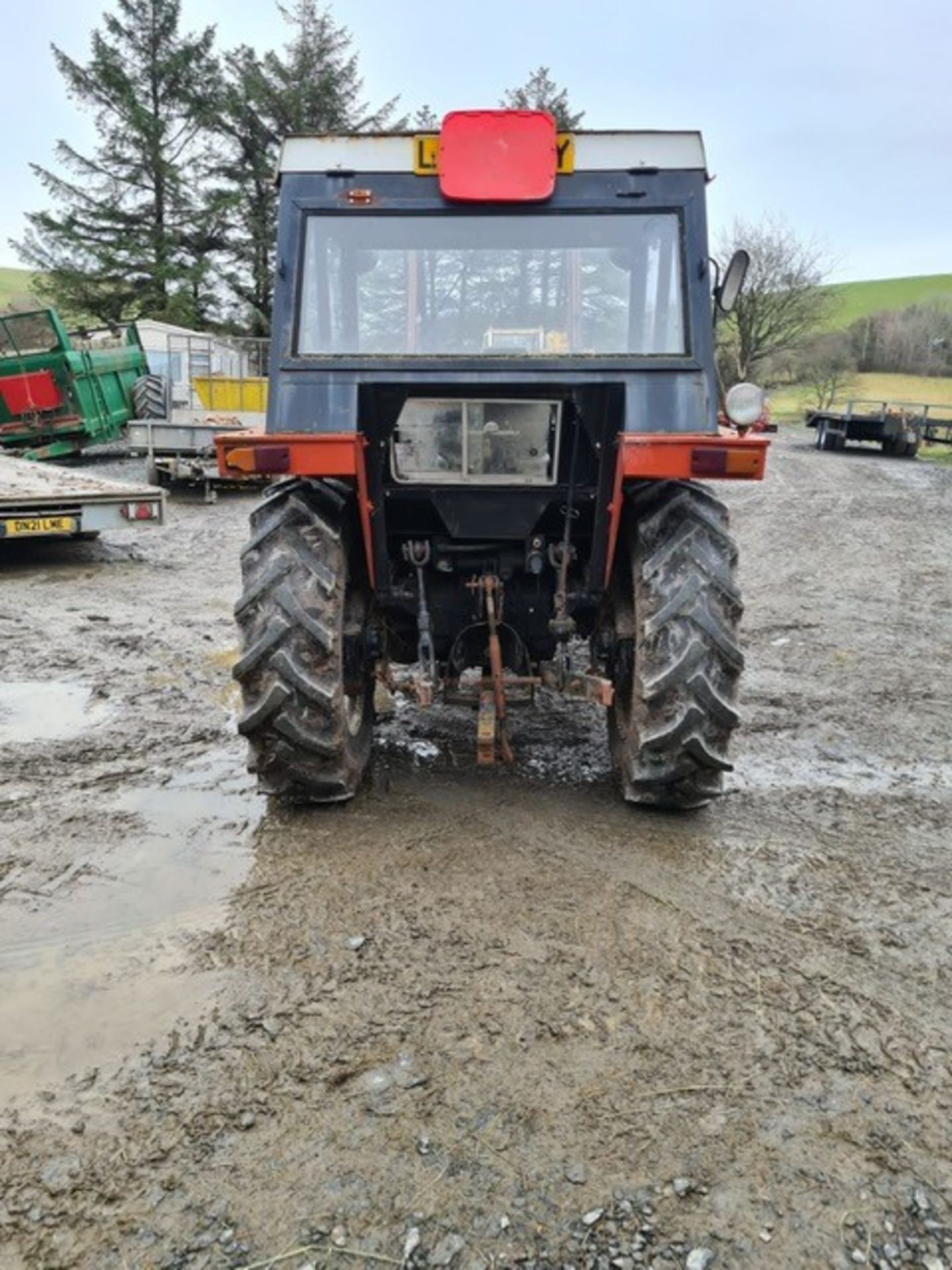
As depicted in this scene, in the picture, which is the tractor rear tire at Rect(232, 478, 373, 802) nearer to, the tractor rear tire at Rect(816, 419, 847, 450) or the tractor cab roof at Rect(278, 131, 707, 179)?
the tractor cab roof at Rect(278, 131, 707, 179)

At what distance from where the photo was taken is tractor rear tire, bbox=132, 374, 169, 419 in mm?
16266

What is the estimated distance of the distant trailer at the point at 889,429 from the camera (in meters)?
20.0

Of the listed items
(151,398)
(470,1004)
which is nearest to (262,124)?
(151,398)

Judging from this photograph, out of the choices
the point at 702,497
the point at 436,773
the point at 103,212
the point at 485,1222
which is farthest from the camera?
the point at 103,212

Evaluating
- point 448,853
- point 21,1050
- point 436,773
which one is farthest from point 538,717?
point 21,1050

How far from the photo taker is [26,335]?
14422 millimetres

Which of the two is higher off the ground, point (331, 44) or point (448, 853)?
point (331, 44)

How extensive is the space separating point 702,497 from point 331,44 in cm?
3363

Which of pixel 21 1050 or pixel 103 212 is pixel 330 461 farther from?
pixel 103 212

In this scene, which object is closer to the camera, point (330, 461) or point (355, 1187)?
point (355, 1187)

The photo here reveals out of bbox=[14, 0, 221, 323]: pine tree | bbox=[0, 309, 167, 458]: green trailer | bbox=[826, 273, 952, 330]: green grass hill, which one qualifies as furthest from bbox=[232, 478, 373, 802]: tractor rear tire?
bbox=[826, 273, 952, 330]: green grass hill

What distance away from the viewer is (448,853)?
11.2ft

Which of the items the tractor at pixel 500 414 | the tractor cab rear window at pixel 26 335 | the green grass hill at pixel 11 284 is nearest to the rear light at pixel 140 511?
the tractor at pixel 500 414

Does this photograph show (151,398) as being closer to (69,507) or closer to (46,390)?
(46,390)
